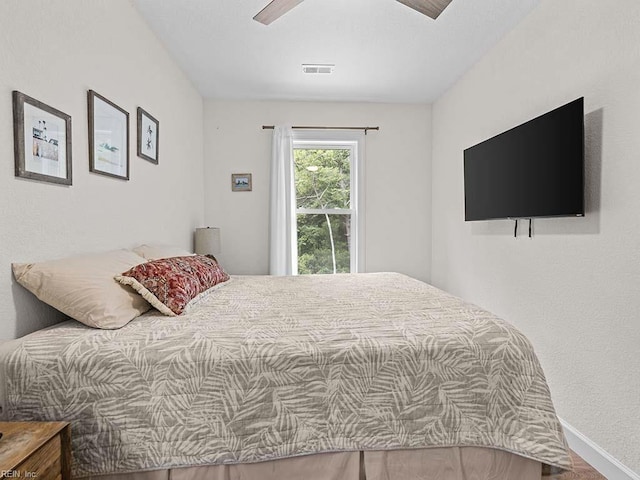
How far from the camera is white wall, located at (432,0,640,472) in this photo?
1.87 metres

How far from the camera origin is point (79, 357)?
1.39 metres

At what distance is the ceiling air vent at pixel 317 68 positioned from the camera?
347 centimetres

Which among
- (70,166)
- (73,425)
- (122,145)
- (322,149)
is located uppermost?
(322,149)

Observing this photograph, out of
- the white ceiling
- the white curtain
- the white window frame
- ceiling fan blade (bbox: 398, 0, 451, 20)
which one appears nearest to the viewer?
ceiling fan blade (bbox: 398, 0, 451, 20)

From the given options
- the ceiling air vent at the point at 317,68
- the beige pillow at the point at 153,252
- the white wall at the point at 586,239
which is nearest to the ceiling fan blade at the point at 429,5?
the white wall at the point at 586,239

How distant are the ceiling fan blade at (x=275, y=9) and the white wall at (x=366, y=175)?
2156 mm

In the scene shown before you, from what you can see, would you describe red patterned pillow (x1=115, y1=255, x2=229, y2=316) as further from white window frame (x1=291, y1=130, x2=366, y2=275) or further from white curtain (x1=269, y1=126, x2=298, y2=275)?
white window frame (x1=291, y1=130, x2=366, y2=275)

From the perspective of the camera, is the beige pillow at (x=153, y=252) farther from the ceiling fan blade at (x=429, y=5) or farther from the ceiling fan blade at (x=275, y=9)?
the ceiling fan blade at (x=429, y=5)

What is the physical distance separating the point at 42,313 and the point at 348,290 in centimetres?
162

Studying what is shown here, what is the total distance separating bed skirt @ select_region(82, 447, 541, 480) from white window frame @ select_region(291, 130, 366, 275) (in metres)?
2.99

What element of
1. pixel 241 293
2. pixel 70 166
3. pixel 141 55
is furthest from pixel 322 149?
pixel 70 166

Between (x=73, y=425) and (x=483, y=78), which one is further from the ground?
(x=483, y=78)

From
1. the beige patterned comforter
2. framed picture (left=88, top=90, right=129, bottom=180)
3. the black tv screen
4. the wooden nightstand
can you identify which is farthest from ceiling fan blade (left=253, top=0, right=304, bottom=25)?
the wooden nightstand

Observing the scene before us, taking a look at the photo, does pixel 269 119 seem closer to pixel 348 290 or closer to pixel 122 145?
pixel 122 145
